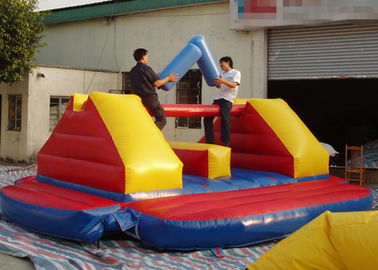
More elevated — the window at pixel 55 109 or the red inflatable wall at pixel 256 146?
the window at pixel 55 109

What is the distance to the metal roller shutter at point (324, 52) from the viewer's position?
9289 mm

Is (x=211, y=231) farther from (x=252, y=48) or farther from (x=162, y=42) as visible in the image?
(x=162, y=42)

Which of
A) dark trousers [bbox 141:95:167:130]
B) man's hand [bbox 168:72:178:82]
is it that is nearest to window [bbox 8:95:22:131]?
man's hand [bbox 168:72:178:82]

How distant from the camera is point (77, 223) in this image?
13.6ft

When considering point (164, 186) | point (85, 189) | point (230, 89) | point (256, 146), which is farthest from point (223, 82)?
point (85, 189)

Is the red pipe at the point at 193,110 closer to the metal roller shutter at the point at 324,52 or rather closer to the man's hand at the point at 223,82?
the man's hand at the point at 223,82

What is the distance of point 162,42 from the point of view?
38.4ft

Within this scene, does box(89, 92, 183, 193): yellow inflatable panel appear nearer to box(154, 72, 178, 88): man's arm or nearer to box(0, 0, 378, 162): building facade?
box(154, 72, 178, 88): man's arm

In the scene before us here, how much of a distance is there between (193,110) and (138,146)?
1606mm

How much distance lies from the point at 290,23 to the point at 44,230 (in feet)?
22.5

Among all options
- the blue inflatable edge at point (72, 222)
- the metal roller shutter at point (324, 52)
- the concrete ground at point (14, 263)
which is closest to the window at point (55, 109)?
the metal roller shutter at point (324, 52)

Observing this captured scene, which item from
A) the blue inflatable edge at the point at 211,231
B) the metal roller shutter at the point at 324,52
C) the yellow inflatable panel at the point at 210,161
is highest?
the metal roller shutter at the point at 324,52

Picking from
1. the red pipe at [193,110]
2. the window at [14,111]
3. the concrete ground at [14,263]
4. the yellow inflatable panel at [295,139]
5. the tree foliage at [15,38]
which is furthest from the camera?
the window at [14,111]

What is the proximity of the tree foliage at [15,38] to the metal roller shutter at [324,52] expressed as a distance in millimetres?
5472
